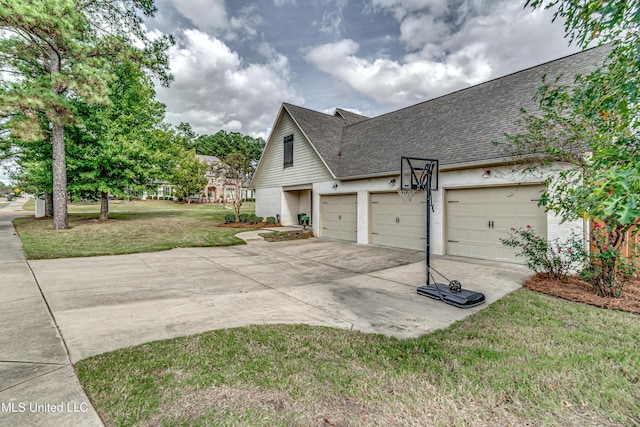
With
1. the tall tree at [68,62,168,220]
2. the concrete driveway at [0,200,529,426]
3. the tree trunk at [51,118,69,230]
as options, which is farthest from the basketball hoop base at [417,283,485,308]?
the tall tree at [68,62,168,220]

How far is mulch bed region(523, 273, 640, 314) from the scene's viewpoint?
4.54 metres

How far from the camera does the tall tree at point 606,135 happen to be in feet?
6.24

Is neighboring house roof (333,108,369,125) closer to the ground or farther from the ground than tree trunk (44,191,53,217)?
farther from the ground

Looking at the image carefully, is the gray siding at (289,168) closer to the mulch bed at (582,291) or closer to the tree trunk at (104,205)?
the tree trunk at (104,205)

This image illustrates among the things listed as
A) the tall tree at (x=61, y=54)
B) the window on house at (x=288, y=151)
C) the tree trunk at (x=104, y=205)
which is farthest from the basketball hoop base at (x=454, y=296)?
the tree trunk at (x=104, y=205)

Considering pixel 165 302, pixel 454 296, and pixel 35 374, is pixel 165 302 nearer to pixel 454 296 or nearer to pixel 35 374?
pixel 35 374

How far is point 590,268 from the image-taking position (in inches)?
204

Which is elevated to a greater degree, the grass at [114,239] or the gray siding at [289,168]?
the gray siding at [289,168]

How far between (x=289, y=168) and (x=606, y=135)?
511 inches

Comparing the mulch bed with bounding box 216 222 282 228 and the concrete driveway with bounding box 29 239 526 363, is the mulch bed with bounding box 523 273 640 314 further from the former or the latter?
the mulch bed with bounding box 216 222 282 228

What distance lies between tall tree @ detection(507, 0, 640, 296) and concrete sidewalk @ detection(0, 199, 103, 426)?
12.9 ft

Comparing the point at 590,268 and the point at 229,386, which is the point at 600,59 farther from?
the point at 229,386

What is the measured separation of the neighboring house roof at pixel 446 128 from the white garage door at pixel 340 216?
1296 mm

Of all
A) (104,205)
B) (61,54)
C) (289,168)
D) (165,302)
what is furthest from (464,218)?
(104,205)
